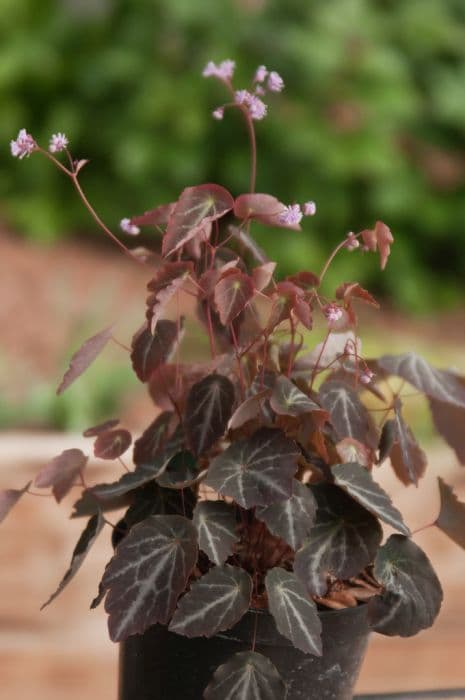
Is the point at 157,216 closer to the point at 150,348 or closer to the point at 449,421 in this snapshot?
the point at 150,348

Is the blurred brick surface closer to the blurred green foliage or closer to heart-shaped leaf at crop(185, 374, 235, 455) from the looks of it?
heart-shaped leaf at crop(185, 374, 235, 455)

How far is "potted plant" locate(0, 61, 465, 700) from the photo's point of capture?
2.55 ft

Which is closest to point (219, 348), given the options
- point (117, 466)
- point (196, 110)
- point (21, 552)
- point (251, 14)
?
point (117, 466)

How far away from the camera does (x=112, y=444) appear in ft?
2.93

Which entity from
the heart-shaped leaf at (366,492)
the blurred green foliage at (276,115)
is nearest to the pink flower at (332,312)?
the heart-shaped leaf at (366,492)

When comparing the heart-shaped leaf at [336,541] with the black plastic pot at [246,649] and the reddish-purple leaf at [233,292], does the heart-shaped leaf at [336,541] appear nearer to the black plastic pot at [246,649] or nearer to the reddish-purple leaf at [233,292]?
the black plastic pot at [246,649]

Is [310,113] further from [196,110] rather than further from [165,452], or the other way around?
[165,452]

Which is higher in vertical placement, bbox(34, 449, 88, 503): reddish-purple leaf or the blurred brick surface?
the blurred brick surface

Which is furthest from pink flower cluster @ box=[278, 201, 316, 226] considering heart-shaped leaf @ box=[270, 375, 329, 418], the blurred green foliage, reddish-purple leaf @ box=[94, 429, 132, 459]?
the blurred green foliage

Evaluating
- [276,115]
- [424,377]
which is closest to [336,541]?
[424,377]

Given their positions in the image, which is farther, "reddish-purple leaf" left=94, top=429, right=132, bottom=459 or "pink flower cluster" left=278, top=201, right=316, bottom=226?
"reddish-purple leaf" left=94, top=429, right=132, bottom=459

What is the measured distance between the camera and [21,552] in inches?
65.8

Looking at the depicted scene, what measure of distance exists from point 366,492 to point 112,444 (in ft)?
0.65

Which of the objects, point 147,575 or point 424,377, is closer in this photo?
point 147,575
